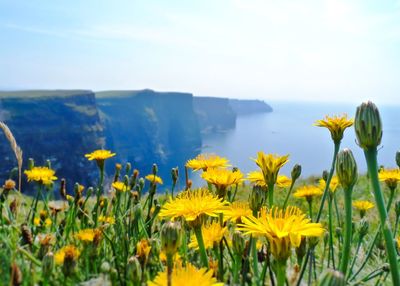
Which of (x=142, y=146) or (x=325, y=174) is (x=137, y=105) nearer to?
(x=142, y=146)

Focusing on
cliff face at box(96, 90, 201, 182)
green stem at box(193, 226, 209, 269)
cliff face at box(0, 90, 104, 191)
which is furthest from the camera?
cliff face at box(96, 90, 201, 182)

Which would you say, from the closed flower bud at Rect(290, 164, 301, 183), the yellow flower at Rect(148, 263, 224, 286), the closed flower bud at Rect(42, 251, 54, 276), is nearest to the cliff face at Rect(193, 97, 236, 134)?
the closed flower bud at Rect(290, 164, 301, 183)

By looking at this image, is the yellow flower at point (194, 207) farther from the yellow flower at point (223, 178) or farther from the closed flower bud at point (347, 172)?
the closed flower bud at point (347, 172)

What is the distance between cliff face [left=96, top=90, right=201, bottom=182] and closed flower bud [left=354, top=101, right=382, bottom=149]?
9277 centimetres

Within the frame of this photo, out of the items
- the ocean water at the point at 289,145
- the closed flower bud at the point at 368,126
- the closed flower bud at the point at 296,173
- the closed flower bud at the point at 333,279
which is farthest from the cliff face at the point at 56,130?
Result: the closed flower bud at the point at 333,279

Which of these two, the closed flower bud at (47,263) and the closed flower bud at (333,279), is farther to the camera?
the closed flower bud at (47,263)

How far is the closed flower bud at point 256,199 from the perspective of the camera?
5.47 ft

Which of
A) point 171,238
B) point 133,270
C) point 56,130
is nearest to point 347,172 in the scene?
point 171,238

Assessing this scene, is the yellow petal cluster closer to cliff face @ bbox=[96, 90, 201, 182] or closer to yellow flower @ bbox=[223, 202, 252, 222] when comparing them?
yellow flower @ bbox=[223, 202, 252, 222]

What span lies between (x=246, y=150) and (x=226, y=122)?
51.5 metres

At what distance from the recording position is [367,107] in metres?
1.27

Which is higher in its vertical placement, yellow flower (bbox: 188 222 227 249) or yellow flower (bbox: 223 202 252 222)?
yellow flower (bbox: 223 202 252 222)

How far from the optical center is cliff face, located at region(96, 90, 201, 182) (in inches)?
3981

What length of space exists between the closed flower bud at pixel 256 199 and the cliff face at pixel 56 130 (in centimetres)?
6389
